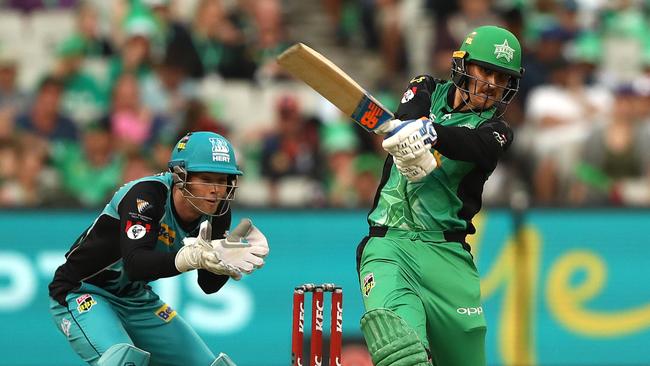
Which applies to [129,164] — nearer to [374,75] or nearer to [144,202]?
[374,75]

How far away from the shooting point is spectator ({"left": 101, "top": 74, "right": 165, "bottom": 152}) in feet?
38.3

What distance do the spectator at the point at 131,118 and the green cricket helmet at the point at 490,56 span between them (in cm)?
539

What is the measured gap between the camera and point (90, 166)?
11398 mm

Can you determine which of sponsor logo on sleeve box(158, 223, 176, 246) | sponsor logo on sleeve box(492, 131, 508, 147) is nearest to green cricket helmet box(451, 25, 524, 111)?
sponsor logo on sleeve box(492, 131, 508, 147)

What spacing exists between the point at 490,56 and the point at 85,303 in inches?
94.1

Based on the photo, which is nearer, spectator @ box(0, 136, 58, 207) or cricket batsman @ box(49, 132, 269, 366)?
cricket batsman @ box(49, 132, 269, 366)

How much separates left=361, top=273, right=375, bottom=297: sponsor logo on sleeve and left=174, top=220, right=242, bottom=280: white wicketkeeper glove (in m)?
0.72

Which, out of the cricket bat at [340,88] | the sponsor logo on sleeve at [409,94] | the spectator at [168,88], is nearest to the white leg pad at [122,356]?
the cricket bat at [340,88]

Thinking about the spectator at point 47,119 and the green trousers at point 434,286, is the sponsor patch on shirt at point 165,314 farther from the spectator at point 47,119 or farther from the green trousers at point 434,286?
the spectator at point 47,119

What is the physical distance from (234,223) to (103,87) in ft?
7.92

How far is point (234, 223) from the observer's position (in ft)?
34.7

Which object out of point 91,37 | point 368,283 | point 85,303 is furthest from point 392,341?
point 91,37

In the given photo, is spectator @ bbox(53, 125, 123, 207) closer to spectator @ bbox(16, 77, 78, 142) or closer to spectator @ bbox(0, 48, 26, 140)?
spectator @ bbox(16, 77, 78, 142)

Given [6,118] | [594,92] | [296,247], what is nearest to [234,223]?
[296,247]
